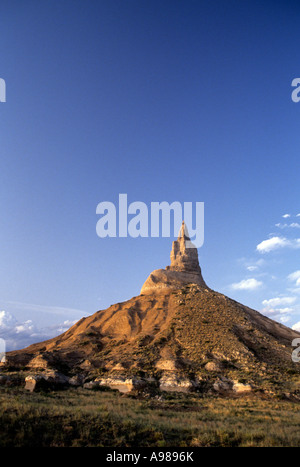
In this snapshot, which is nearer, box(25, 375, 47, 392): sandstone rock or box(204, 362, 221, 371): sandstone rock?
box(25, 375, 47, 392): sandstone rock

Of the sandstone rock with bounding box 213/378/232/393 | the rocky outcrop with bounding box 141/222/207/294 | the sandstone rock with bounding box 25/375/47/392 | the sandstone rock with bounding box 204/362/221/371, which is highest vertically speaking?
the rocky outcrop with bounding box 141/222/207/294

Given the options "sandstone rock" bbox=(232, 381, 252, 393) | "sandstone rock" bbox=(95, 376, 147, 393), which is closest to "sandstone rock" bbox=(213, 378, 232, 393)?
"sandstone rock" bbox=(232, 381, 252, 393)

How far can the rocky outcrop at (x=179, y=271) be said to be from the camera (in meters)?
90.6

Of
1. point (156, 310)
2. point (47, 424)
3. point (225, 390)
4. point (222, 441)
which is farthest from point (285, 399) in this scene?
point (156, 310)

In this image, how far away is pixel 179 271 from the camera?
321ft

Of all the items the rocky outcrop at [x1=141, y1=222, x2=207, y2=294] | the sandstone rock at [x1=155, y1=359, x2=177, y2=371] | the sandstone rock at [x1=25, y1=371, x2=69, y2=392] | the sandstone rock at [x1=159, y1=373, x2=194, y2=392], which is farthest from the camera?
the rocky outcrop at [x1=141, y1=222, x2=207, y2=294]

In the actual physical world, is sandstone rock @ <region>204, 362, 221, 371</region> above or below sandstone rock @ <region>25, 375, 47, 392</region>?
above

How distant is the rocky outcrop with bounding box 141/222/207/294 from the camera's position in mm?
90625

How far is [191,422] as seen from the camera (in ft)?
62.0

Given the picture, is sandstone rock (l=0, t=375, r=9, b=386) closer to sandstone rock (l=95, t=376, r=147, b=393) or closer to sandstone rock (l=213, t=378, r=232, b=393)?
sandstone rock (l=95, t=376, r=147, b=393)

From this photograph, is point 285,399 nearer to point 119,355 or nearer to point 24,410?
point 119,355

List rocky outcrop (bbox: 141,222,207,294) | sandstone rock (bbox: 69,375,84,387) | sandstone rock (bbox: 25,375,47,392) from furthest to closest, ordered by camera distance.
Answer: rocky outcrop (bbox: 141,222,207,294), sandstone rock (bbox: 69,375,84,387), sandstone rock (bbox: 25,375,47,392)

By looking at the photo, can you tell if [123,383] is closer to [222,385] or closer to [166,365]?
[166,365]

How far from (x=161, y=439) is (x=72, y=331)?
75.5m
